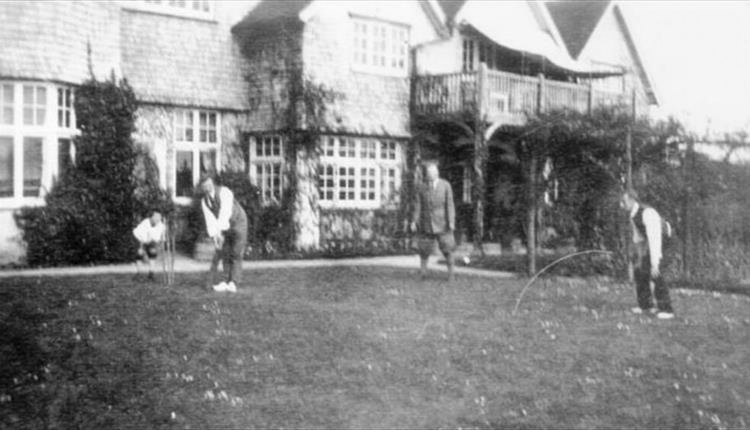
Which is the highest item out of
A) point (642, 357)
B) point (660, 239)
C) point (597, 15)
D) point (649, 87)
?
point (597, 15)

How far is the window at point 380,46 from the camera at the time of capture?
1872 cm

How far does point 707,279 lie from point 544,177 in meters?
3.63

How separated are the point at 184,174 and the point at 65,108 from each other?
3.02 metres

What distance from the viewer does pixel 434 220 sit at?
12734 millimetres

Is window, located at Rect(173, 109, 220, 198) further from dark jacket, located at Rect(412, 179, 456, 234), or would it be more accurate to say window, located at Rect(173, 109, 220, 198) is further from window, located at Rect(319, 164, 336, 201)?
dark jacket, located at Rect(412, 179, 456, 234)

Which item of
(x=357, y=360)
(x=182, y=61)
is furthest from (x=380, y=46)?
(x=357, y=360)

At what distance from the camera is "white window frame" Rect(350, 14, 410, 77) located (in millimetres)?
18672

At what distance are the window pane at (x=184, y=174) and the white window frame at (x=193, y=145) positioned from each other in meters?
0.04

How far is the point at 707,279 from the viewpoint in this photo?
9.96m

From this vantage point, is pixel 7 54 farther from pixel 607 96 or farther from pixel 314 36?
pixel 607 96

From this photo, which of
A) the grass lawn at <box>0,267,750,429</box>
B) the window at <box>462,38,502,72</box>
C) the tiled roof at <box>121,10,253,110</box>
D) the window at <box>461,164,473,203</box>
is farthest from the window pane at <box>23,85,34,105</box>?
the window at <box>462,38,502,72</box>

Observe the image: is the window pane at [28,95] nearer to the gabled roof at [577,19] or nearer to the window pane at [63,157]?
the window pane at [63,157]

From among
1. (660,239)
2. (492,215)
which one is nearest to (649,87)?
(492,215)

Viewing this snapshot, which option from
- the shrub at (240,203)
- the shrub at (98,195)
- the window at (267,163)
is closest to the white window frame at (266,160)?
the window at (267,163)
